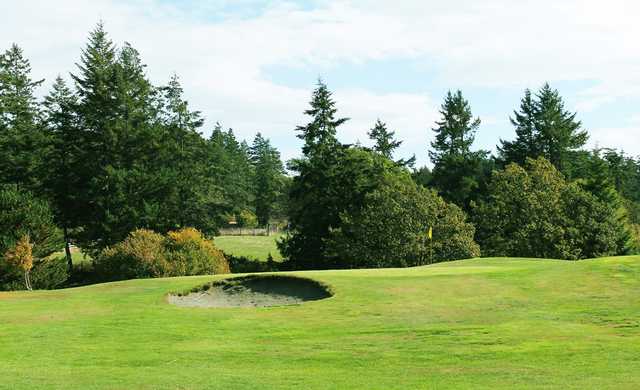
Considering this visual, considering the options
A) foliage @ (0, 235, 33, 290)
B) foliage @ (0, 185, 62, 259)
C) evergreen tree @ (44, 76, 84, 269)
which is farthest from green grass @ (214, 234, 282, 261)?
foliage @ (0, 235, 33, 290)

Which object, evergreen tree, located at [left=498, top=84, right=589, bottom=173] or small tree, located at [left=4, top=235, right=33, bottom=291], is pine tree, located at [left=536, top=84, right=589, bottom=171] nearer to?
evergreen tree, located at [left=498, top=84, right=589, bottom=173]

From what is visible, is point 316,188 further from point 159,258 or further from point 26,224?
point 26,224

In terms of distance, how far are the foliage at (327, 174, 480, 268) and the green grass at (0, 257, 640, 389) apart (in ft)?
80.7

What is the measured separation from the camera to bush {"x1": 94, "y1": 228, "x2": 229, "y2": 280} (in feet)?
140

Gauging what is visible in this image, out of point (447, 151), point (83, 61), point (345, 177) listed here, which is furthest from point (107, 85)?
point (447, 151)

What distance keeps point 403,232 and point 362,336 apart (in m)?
34.7

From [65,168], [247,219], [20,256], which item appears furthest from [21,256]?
[247,219]

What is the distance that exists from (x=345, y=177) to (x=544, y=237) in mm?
18941

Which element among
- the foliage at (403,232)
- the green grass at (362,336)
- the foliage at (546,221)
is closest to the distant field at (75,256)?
the foliage at (403,232)

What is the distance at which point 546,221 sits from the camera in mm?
51688

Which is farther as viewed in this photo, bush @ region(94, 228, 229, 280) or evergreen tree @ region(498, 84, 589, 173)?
evergreen tree @ region(498, 84, 589, 173)

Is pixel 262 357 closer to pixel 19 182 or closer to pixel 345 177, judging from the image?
pixel 345 177

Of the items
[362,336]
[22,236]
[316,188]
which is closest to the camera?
[362,336]

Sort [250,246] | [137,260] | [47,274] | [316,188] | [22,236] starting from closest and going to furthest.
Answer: [22,236], [137,260], [47,274], [316,188], [250,246]
